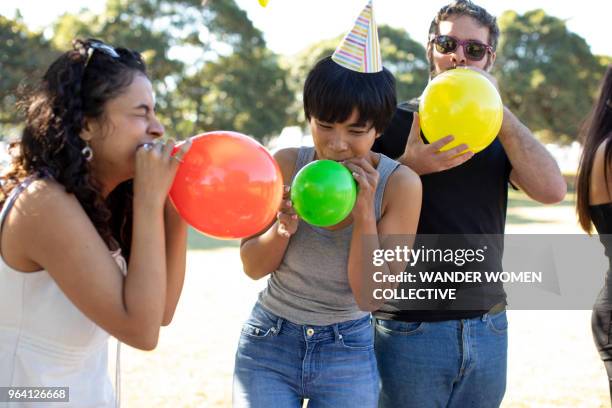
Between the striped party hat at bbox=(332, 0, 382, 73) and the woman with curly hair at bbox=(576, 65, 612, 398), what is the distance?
1.71m

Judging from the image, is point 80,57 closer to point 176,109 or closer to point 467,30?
point 467,30

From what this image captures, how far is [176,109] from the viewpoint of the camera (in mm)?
29172

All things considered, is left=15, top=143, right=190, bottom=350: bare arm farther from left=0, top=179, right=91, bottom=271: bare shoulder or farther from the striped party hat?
the striped party hat

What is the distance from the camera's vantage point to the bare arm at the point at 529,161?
266 cm

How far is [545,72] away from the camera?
3703 cm

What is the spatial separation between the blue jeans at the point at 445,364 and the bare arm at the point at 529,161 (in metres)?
0.63

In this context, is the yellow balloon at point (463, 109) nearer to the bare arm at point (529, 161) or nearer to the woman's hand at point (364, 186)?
the bare arm at point (529, 161)

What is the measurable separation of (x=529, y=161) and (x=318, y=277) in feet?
3.61

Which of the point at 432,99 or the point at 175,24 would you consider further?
the point at 175,24

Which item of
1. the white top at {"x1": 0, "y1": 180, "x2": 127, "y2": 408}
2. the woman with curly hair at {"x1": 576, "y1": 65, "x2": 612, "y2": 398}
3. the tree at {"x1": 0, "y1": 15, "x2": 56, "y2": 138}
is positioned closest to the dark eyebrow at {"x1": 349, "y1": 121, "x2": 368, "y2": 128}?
the white top at {"x1": 0, "y1": 180, "x2": 127, "y2": 408}

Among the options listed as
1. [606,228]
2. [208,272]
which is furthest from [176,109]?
[606,228]

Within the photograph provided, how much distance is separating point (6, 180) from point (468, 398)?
2.05m

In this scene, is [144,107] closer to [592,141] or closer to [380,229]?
[380,229]

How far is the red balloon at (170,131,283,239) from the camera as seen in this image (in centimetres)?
203
